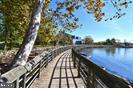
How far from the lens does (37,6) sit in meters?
12.7

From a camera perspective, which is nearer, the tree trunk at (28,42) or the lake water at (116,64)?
the tree trunk at (28,42)

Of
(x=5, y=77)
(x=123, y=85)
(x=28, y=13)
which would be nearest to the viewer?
(x=123, y=85)

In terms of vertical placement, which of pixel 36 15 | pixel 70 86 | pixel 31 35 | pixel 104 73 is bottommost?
pixel 70 86

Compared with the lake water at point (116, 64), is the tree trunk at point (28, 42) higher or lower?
higher

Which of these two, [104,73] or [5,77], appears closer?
[5,77]

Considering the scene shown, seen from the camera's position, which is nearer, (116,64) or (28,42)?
(28,42)

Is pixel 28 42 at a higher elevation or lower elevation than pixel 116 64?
higher

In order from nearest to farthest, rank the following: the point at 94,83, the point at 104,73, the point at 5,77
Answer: the point at 5,77, the point at 104,73, the point at 94,83

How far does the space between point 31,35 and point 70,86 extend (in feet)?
8.81

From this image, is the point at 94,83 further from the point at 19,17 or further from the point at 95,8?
the point at 19,17

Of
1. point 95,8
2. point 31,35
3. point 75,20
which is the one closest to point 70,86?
point 31,35

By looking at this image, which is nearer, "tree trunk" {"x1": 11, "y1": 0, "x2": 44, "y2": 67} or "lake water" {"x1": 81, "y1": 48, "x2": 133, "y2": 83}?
"tree trunk" {"x1": 11, "y1": 0, "x2": 44, "y2": 67}

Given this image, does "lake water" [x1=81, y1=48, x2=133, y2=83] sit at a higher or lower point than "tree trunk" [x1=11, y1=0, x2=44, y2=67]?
lower

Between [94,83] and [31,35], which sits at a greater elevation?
[31,35]
